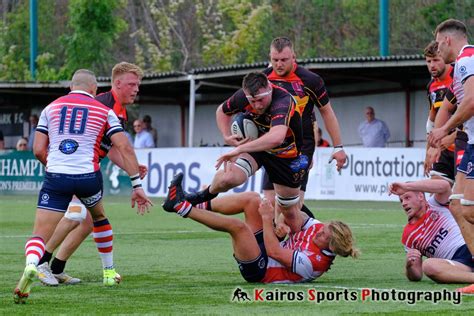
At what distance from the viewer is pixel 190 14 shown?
163 ft

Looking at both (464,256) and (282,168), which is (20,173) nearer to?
(282,168)

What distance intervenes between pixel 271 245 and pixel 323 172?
1555 centimetres

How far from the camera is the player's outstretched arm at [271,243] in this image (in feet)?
33.6

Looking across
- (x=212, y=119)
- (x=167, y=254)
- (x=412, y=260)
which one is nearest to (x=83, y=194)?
(x=412, y=260)

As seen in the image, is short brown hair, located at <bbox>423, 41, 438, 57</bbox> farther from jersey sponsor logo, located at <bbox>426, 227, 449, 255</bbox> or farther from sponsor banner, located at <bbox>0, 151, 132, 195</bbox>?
sponsor banner, located at <bbox>0, 151, 132, 195</bbox>

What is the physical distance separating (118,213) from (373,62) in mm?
7536

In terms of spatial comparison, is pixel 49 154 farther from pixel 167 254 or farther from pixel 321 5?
pixel 321 5

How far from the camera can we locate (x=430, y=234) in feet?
34.8

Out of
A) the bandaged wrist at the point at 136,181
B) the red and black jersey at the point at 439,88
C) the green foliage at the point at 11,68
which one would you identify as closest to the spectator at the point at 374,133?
the red and black jersey at the point at 439,88

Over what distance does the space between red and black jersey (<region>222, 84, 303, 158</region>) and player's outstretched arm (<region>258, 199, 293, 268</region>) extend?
83 centimetres

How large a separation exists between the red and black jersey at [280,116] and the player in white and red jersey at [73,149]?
1427 millimetres

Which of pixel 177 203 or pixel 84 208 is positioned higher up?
pixel 177 203

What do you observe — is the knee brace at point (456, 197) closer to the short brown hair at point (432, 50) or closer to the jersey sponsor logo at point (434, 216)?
the jersey sponsor logo at point (434, 216)

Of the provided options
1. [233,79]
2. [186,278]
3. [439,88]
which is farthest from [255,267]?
[233,79]
